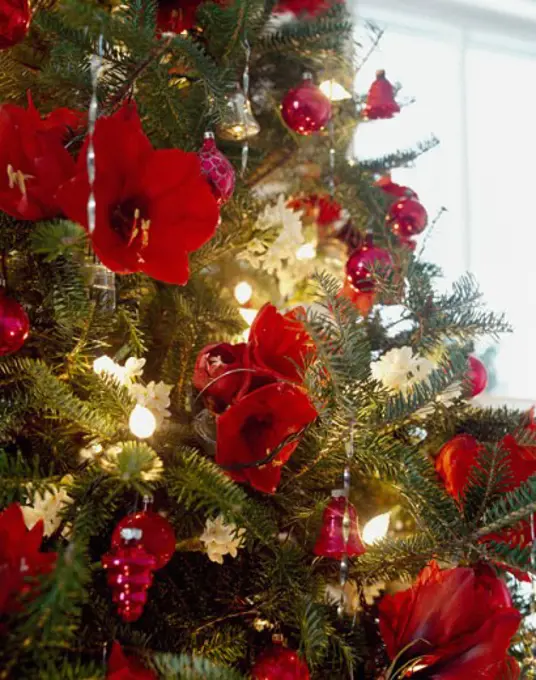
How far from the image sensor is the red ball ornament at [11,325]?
489 millimetres

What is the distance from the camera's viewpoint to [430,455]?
69 centimetres

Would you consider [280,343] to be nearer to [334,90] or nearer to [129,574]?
[129,574]

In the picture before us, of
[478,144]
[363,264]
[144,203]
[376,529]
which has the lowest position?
[478,144]

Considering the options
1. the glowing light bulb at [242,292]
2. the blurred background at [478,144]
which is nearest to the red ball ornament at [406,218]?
the glowing light bulb at [242,292]

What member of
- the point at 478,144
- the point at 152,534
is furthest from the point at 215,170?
the point at 478,144

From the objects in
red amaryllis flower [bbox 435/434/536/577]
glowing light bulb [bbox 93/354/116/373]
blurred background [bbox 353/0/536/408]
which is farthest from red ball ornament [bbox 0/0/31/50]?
blurred background [bbox 353/0/536/408]

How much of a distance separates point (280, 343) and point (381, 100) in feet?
1.38

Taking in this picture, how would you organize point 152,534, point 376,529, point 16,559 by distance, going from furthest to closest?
point 376,529, point 152,534, point 16,559

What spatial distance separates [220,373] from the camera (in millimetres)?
538

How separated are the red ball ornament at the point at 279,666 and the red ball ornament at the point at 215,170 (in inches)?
13.7

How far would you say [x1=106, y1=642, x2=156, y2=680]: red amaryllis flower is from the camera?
0.42m

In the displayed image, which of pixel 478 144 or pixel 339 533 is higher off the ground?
pixel 339 533

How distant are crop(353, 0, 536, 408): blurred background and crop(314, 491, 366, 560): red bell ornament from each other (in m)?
1.16

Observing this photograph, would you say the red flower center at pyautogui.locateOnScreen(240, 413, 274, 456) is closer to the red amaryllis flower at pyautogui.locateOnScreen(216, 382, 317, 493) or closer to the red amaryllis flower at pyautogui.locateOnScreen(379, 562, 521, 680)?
the red amaryllis flower at pyautogui.locateOnScreen(216, 382, 317, 493)
